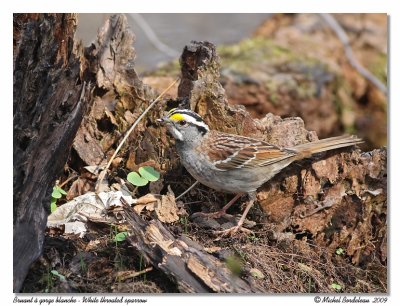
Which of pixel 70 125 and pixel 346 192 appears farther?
pixel 346 192

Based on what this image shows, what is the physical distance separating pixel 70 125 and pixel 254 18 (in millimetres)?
8321

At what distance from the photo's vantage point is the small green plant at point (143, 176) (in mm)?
6172

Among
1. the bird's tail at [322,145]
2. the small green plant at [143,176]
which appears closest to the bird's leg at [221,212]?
the small green plant at [143,176]

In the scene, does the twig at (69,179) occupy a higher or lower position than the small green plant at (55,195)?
higher

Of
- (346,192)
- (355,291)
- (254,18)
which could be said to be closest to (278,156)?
(346,192)

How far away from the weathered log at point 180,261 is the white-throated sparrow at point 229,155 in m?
0.82

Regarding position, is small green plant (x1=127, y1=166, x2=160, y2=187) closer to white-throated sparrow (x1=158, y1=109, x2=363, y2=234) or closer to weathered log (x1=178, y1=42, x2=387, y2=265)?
white-throated sparrow (x1=158, y1=109, x2=363, y2=234)

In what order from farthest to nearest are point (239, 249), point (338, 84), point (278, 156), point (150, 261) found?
point (338, 84)
point (278, 156)
point (239, 249)
point (150, 261)

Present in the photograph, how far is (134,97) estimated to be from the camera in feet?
22.5

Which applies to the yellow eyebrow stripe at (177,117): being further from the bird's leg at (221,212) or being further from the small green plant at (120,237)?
the small green plant at (120,237)

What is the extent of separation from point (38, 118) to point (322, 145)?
2.70m

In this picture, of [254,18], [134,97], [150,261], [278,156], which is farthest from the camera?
[254,18]

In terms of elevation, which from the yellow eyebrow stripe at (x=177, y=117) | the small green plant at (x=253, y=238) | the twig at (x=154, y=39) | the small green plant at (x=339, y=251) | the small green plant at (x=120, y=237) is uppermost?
the twig at (x=154, y=39)

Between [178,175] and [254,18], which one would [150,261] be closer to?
[178,175]
